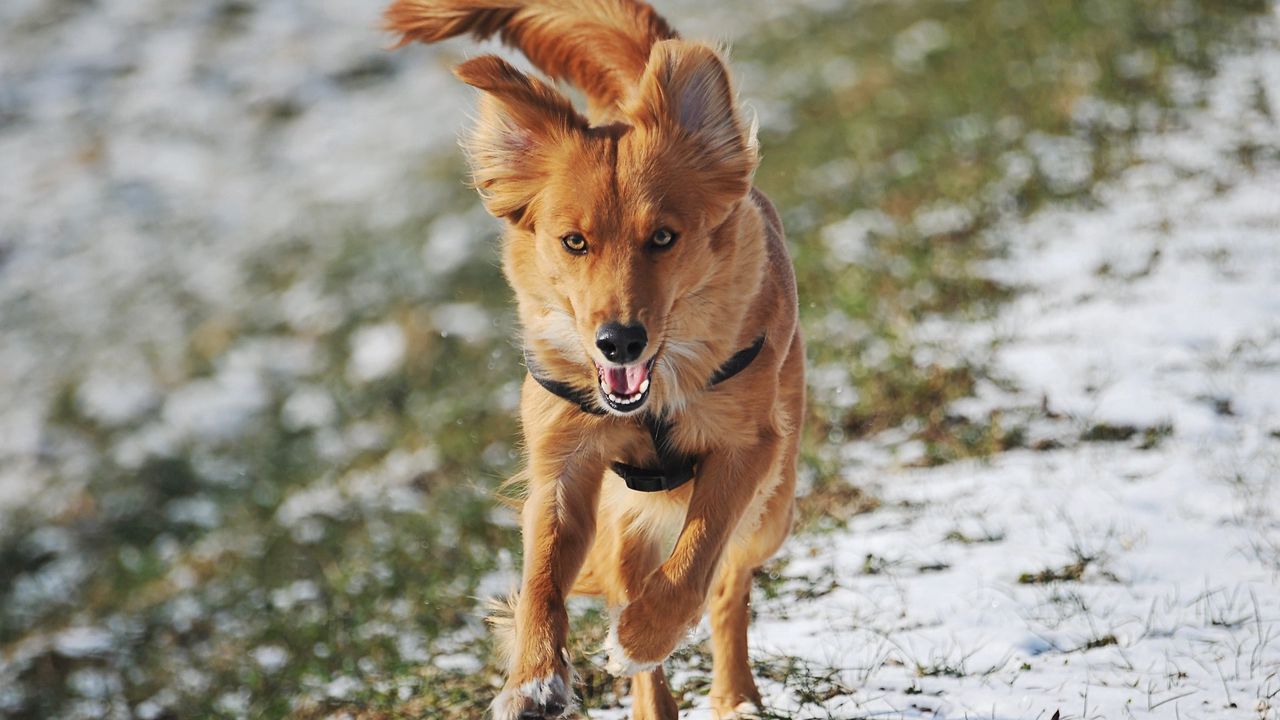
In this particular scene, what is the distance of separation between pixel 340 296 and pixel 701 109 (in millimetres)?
6566

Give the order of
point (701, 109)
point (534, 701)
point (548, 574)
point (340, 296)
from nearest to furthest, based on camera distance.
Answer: point (534, 701) → point (548, 574) → point (701, 109) → point (340, 296)

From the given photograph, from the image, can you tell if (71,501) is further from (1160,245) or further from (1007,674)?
(1160,245)

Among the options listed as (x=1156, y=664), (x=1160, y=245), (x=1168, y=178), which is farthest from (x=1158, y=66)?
(x=1156, y=664)

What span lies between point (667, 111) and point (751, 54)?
998 cm

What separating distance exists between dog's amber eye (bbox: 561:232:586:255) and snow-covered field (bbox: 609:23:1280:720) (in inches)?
56.6

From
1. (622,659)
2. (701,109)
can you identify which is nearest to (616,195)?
(701,109)

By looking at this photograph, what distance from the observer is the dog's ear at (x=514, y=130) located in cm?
308

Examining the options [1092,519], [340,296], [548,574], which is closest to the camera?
[548,574]

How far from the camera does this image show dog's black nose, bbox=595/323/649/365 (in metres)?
2.77

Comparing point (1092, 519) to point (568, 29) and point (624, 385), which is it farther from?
point (568, 29)

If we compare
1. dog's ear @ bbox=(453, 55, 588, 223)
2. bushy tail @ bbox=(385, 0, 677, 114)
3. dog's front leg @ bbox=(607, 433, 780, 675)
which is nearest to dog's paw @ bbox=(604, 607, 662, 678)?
dog's front leg @ bbox=(607, 433, 780, 675)

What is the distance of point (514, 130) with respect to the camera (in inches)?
124

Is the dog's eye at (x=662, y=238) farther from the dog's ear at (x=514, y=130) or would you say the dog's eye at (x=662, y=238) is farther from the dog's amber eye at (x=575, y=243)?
the dog's ear at (x=514, y=130)

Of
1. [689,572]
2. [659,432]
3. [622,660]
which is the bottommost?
[622,660]
